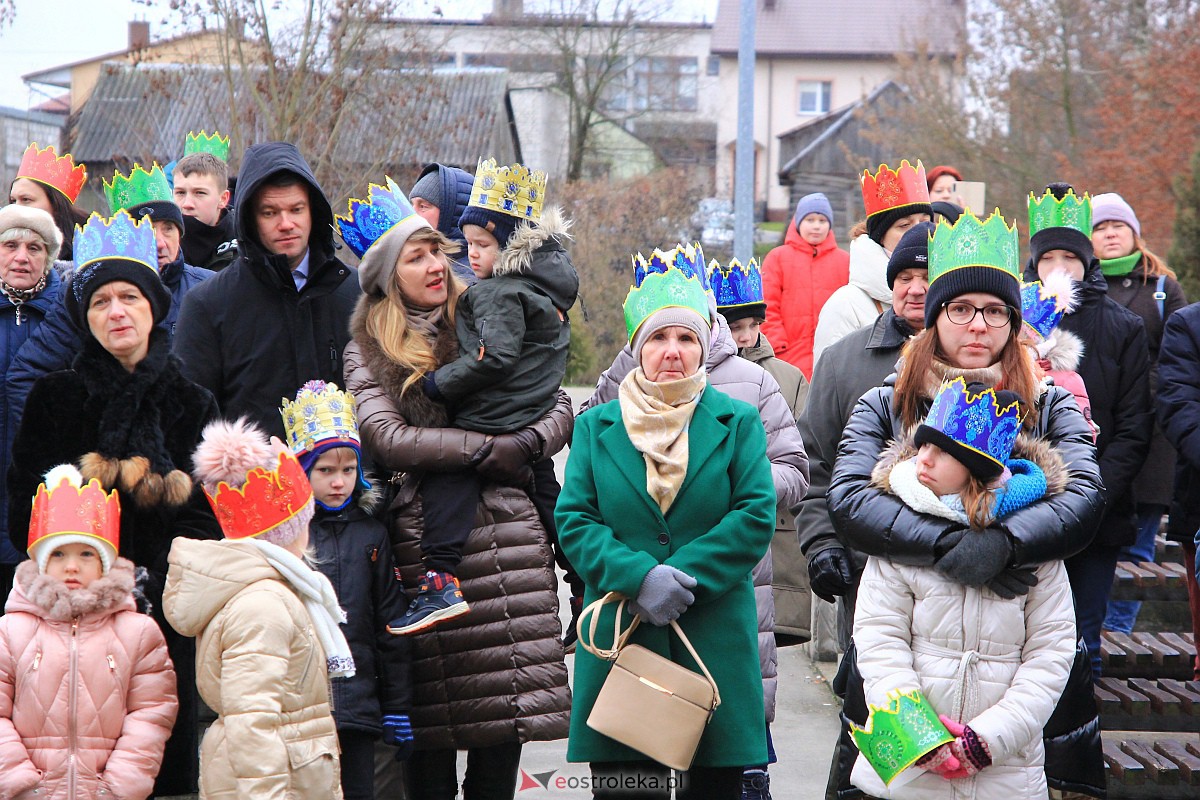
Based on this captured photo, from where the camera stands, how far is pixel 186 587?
3.79m

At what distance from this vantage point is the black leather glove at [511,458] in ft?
14.8

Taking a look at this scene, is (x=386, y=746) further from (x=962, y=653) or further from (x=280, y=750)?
(x=962, y=653)

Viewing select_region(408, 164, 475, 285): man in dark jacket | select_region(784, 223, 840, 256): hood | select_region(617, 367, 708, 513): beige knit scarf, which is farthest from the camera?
select_region(784, 223, 840, 256): hood

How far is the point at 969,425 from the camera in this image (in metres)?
3.68

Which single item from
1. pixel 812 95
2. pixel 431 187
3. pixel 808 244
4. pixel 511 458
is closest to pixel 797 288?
pixel 808 244

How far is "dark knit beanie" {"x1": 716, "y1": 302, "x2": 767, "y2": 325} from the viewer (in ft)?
18.8

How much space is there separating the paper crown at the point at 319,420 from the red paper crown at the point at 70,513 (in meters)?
0.62

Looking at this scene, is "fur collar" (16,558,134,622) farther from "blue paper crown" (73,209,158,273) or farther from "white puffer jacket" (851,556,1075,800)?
"white puffer jacket" (851,556,1075,800)

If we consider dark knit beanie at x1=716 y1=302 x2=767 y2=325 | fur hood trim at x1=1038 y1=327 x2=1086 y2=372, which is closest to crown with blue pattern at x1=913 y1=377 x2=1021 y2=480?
fur hood trim at x1=1038 y1=327 x2=1086 y2=372

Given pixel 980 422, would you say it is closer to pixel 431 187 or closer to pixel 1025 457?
pixel 1025 457

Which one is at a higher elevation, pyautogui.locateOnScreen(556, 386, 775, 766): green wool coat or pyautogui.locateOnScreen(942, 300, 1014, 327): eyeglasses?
pyautogui.locateOnScreen(942, 300, 1014, 327): eyeglasses

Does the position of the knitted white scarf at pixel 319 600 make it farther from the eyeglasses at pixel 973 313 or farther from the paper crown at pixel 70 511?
the eyeglasses at pixel 973 313

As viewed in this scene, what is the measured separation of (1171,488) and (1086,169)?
2147 cm

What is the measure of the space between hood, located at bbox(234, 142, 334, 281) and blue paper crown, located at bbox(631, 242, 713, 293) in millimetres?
1147
